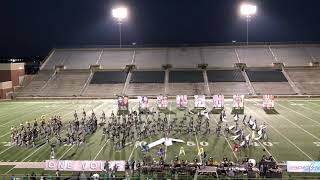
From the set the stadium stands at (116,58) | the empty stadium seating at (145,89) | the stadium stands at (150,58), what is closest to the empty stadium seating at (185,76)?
the empty stadium seating at (145,89)

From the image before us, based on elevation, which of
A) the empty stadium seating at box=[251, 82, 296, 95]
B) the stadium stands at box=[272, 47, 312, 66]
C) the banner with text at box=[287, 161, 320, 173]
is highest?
the stadium stands at box=[272, 47, 312, 66]

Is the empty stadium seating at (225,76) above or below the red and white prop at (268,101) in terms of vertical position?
above

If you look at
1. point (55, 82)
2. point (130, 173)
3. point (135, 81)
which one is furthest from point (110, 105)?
point (130, 173)

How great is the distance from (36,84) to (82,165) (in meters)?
43.0

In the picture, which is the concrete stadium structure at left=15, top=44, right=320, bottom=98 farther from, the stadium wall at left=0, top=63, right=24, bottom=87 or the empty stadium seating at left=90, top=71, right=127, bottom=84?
the stadium wall at left=0, top=63, right=24, bottom=87

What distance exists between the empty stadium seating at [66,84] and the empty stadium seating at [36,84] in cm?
99

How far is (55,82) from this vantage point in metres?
58.7

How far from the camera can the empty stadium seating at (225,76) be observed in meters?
56.6

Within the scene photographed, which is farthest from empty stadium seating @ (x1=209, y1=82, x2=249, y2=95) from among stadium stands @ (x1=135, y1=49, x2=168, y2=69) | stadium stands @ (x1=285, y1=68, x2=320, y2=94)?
stadium stands @ (x1=135, y1=49, x2=168, y2=69)

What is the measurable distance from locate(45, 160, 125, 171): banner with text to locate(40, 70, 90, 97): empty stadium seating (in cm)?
3562

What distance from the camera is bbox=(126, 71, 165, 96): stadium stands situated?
176 feet

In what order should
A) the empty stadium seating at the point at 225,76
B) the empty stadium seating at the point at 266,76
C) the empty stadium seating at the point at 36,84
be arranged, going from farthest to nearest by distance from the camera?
the empty stadium seating at the point at 225,76
the empty stadium seating at the point at 266,76
the empty stadium seating at the point at 36,84

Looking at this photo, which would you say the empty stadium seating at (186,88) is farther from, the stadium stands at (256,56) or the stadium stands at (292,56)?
the stadium stands at (292,56)

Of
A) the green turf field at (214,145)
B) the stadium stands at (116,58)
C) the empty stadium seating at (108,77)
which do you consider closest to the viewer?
the green turf field at (214,145)
